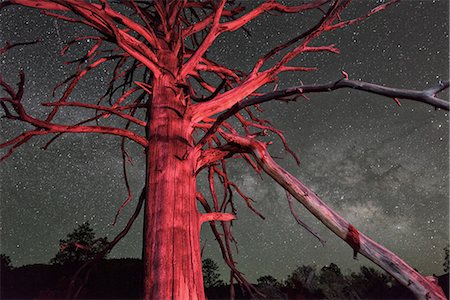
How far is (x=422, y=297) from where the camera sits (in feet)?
5.72

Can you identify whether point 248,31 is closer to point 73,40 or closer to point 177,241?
point 73,40

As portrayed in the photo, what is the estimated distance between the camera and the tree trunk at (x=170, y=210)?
254 cm

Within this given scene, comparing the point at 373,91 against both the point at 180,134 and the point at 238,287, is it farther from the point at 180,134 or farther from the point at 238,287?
the point at 238,287

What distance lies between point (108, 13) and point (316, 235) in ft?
8.46

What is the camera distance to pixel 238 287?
19.6 m

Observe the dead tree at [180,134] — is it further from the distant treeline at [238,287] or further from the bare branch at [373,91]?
the distant treeline at [238,287]

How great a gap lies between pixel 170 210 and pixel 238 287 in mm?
18084

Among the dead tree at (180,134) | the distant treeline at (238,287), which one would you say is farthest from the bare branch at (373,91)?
the distant treeline at (238,287)

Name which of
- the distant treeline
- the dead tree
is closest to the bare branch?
the dead tree

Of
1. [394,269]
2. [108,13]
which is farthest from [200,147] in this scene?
[394,269]

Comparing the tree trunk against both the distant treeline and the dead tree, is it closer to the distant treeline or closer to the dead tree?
the dead tree

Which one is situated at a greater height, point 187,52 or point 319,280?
point 187,52

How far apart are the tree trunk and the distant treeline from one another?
1540 centimetres

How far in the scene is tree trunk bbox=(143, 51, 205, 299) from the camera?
254 cm
